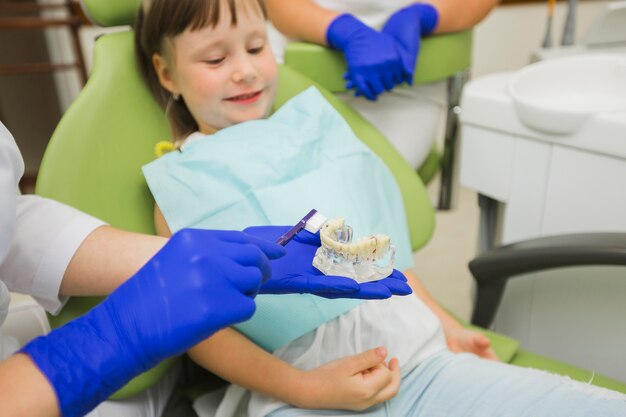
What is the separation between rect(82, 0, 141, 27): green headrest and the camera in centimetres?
94

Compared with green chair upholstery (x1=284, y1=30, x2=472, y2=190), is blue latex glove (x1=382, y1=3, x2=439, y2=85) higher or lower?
higher

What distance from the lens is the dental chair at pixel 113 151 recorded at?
0.87 metres

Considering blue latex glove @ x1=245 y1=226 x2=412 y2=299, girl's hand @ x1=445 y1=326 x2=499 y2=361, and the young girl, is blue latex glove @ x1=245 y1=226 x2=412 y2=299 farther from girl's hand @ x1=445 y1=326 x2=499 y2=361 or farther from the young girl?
girl's hand @ x1=445 y1=326 x2=499 y2=361

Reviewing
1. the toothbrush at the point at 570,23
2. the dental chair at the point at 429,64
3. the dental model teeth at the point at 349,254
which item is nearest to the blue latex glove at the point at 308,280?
the dental model teeth at the point at 349,254

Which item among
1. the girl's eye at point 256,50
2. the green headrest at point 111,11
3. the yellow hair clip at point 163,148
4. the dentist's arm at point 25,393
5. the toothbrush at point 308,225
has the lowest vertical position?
the dentist's arm at point 25,393

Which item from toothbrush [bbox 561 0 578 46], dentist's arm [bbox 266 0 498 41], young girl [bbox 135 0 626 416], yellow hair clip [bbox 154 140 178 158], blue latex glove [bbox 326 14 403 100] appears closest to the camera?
young girl [bbox 135 0 626 416]

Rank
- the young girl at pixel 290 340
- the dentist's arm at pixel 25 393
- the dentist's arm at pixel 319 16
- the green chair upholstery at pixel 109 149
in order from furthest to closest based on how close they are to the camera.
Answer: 1. the dentist's arm at pixel 319 16
2. the green chair upholstery at pixel 109 149
3. the young girl at pixel 290 340
4. the dentist's arm at pixel 25 393

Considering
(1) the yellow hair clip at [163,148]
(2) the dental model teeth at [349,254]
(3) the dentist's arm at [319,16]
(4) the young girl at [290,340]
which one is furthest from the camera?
(3) the dentist's arm at [319,16]

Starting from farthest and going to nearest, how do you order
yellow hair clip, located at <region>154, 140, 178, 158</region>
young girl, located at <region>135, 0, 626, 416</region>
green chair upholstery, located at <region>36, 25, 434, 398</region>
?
yellow hair clip, located at <region>154, 140, 178, 158</region>
green chair upholstery, located at <region>36, 25, 434, 398</region>
young girl, located at <region>135, 0, 626, 416</region>

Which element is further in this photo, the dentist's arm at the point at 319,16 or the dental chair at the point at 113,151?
the dentist's arm at the point at 319,16

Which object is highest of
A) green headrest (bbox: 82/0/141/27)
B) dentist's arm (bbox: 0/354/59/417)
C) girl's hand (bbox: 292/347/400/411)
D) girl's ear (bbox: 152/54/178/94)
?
green headrest (bbox: 82/0/141/27)

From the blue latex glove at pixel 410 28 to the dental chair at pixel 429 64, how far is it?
43 millimetres

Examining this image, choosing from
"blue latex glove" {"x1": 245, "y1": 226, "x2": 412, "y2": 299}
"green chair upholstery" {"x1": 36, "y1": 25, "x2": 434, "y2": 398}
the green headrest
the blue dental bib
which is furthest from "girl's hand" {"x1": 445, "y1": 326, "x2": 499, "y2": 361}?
the green headrest

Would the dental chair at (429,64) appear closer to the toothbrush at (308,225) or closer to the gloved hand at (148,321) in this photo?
the toothbrush at (308,225)
